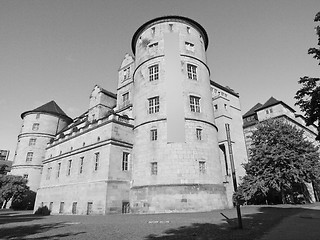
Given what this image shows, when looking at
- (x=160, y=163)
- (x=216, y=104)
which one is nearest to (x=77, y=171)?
(x=160, y=163)

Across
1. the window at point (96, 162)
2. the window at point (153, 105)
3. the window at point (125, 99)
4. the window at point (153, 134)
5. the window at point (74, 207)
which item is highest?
the window at point (125, 99)

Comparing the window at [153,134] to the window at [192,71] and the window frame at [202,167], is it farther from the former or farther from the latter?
the window at [192,71]

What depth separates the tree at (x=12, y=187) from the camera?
39494mm

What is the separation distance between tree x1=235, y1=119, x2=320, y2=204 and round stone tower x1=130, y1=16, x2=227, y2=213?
5.10 m

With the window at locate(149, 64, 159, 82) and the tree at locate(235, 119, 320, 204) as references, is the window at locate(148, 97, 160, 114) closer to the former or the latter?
the window at locate(149, 64, 159, 82)

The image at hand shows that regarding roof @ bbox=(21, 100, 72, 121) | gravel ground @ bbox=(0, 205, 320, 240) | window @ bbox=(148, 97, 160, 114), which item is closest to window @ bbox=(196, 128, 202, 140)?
window @ bbox=(148, 97, 160, 114)

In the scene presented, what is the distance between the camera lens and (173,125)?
24109mm

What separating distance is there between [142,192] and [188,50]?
1912 centimetres

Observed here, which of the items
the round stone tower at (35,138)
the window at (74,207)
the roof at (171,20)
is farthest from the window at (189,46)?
the round stone tower at (35,138)

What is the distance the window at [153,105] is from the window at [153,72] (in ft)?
9.27

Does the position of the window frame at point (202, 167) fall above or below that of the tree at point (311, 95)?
below

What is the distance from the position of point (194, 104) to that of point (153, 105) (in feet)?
16.9

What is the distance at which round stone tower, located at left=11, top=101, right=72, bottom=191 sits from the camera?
46.0 m

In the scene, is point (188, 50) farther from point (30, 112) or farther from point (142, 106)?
point (30, 112)
